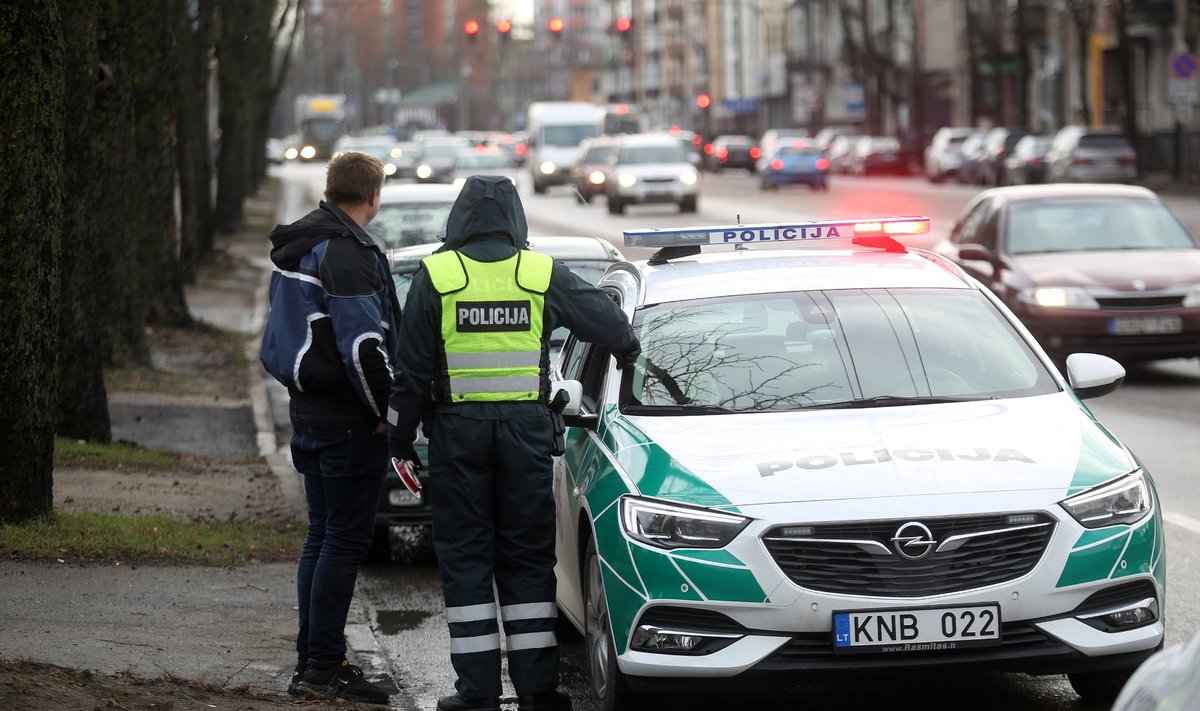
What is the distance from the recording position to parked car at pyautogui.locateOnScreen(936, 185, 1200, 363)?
14562 mm

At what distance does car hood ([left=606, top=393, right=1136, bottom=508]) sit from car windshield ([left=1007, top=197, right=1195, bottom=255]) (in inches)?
382

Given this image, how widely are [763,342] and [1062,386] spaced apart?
103 centimetres

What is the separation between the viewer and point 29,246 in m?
8.53

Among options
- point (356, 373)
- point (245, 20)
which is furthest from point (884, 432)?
point (245, 20)

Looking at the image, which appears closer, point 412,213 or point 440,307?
point 440,307

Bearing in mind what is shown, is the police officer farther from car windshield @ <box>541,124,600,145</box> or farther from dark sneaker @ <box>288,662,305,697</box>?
car windshield @ <box>541,124,600,145</box>

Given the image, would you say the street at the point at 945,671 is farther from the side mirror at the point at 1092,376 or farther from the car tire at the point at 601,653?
A: the side mirror at the point at 1092,376

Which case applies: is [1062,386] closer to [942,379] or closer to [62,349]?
[942,379]

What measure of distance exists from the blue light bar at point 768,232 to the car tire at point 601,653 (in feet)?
4.80

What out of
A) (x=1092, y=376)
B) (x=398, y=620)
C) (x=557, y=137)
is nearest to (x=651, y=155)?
(x=557, y=137)

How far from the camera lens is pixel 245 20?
3338 centimetres

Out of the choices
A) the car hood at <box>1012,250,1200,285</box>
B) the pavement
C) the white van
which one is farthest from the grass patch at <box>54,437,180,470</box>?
the white van

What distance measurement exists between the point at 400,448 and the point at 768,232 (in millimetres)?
1963

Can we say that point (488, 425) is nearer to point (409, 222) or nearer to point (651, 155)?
point (409, 222)
